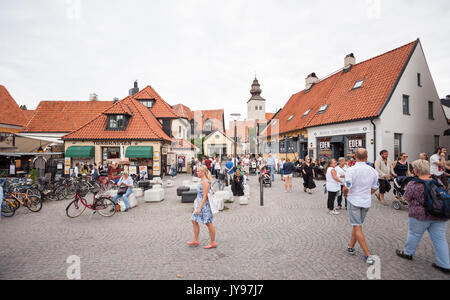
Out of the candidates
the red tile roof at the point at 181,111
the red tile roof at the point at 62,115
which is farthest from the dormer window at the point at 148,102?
the red tile roof at the point at 62,115

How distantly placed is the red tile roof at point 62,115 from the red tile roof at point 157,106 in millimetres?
8801

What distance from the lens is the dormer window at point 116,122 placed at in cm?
2209

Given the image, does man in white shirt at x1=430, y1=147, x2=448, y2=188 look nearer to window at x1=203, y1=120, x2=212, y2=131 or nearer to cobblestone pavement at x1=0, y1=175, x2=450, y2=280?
cobblestone pavement at x1=0, y1=175, x2=450, y2=280

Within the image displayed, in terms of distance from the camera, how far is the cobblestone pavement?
405 centimetres

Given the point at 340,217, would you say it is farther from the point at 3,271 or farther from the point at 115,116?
the point at 115,116

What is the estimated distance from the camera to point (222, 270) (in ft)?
13.5

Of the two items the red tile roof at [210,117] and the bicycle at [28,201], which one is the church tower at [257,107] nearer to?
the red tile roof at [210,117]

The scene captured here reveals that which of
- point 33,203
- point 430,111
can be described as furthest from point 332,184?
point 430,111

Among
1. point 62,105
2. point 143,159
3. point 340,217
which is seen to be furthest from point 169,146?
point 340,217

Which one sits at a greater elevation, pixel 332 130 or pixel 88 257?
pixel 332 130

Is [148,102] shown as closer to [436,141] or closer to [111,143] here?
[111,143]

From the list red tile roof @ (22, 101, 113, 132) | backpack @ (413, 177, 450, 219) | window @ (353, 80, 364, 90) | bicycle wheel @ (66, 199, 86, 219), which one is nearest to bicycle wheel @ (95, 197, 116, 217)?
bicycle wheel @ (66, 199, 86, 219)

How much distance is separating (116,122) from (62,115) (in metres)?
16.4

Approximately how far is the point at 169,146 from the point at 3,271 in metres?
22.9
